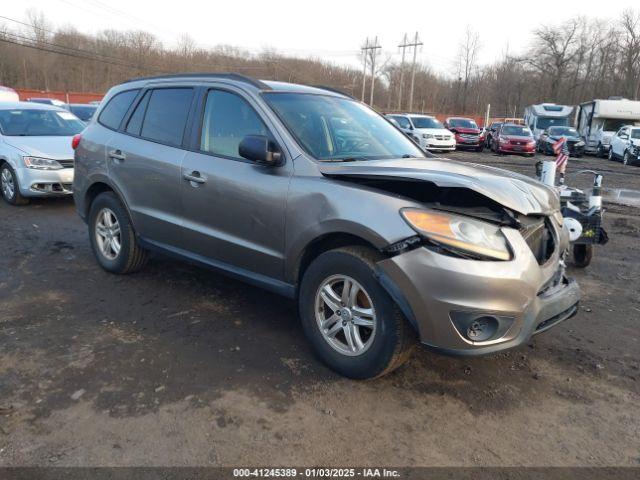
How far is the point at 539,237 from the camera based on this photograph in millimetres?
3189

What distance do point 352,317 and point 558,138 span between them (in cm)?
2552

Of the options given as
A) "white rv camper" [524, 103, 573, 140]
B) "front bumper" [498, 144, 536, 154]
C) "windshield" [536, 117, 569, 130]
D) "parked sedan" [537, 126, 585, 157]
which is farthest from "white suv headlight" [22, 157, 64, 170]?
"windshield" [536, 117, 569, 130]

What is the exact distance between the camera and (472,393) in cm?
307

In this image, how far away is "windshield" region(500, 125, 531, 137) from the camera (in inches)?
1005

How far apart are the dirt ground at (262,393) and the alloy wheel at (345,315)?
25 centimetres

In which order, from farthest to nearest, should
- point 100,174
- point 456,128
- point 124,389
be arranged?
point 456,128, point 100,174, point 124,389

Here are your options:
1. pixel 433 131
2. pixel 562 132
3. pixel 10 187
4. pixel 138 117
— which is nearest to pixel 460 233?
pixel 138 117

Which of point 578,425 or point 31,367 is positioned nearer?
point 578,425

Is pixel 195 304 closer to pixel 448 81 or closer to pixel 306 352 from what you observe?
pixel 306 352

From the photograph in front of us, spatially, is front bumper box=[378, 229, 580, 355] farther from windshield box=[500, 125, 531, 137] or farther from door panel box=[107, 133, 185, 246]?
windshield box=[500, 125, 531, 137]

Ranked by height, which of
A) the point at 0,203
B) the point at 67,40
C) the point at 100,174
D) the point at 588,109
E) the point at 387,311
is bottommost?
the point at 0,203

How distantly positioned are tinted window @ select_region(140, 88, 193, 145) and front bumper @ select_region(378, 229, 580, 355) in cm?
231

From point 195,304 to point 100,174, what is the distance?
164cm

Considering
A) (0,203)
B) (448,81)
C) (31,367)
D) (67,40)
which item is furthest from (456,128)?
→ (448,81)
